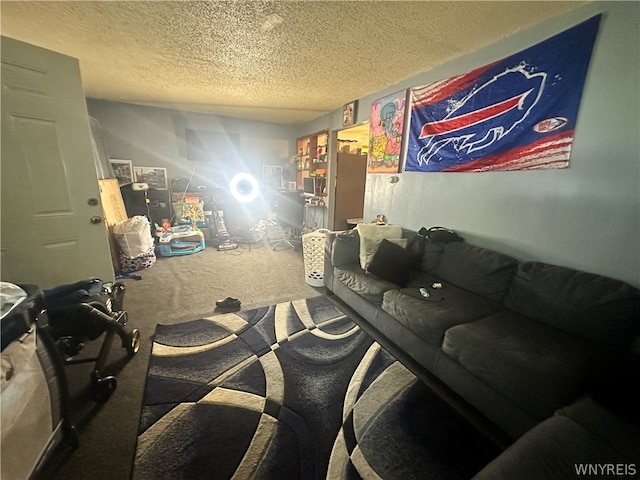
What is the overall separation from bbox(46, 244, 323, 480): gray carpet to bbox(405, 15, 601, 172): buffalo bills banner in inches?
81.9

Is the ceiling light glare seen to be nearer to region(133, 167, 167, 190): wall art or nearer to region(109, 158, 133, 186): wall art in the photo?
region(133, 167, 167, 190): wall art

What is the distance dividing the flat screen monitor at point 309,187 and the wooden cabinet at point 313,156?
9 cm

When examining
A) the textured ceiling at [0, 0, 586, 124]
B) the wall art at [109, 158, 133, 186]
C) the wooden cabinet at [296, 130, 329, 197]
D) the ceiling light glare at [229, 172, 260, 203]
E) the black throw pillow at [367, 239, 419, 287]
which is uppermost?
the textured ceiling at [0, 0, 586, 124]

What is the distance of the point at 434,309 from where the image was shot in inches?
64.7

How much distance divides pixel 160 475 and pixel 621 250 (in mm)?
2707

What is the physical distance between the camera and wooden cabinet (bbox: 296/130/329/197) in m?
4.62

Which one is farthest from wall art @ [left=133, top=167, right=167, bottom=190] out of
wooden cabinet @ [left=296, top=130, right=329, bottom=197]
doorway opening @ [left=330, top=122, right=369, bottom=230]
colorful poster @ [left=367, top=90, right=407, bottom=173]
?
colorful poster @ [left=367, top=90, right=407, bottom=173]

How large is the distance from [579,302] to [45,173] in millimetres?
3715

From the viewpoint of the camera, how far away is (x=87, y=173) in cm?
199

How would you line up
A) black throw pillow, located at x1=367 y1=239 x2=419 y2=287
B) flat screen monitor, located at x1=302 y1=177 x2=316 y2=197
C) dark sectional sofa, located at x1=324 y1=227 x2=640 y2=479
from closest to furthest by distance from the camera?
1. dark sectional sofa, located at x1=324 y1=227 x2=640 y2=479
2. black throw pillow, located at x1=367 y1=239 x2=419 y2=287
3. flat screen monitor, located at x1=302 y1=177 x2=316 y2=197

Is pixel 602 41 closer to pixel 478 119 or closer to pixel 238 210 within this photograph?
pixel 478 119

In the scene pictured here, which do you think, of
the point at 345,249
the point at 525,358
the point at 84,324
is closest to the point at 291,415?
the point at 525,358

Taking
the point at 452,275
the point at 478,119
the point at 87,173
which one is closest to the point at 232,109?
the point at 87,173

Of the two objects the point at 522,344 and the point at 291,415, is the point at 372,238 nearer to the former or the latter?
the point at 522,344
